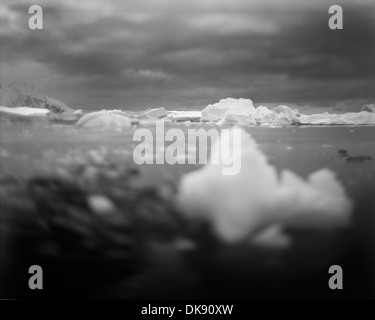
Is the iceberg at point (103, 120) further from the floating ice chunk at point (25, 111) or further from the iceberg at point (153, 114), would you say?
the floating ice chunk at point (25, 111)

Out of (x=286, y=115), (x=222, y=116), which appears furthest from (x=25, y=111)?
(x=286, y=115)

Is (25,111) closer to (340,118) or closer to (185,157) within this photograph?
(185,157)

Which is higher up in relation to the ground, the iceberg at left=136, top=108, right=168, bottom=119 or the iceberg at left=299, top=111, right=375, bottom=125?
the iceberg at left=136, top=108, right=168, bottom=119

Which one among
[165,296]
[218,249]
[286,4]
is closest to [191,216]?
[218,249]

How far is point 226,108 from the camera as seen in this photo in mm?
2377

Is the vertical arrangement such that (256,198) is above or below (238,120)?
below

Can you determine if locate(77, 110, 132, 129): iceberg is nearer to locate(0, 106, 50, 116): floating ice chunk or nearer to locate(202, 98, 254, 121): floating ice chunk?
locate(0, 106, 50, 116): floating ice chunk

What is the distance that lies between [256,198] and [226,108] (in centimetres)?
62

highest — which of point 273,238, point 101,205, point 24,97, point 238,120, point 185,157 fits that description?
point 24,97

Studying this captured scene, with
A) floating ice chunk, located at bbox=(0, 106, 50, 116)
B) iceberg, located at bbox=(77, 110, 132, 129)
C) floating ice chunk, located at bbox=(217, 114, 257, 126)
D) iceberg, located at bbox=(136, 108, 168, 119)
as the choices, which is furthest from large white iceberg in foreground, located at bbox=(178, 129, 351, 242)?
floating ice chunk, located at bbox=(0, 106, 50, 116)

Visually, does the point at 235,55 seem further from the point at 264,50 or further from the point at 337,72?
the point at 337,72

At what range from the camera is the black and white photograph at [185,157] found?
228 centimetres

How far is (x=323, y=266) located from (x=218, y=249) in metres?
0.70

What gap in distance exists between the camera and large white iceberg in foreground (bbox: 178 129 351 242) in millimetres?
2273
